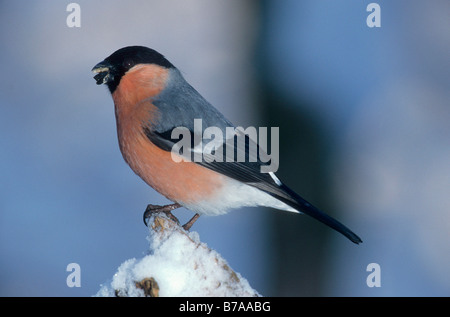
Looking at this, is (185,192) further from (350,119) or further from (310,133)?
(350,119)

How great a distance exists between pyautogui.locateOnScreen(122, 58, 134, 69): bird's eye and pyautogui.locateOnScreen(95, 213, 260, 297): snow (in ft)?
3.59

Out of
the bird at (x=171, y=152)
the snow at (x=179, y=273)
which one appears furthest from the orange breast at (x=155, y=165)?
the snow at (x=179, y=273)

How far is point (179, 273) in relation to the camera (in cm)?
176

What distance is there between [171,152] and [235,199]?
380 millimetres

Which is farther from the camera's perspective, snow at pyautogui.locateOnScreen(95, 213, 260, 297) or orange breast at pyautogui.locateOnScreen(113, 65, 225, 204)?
orange breast at pyautogui.locateOnScreen(113, 65, 225, 204)

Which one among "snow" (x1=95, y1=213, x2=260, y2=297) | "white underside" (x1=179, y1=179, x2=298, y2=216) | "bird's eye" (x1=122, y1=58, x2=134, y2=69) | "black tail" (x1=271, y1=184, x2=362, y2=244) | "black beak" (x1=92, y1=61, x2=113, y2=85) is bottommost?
"snow" (x1=95, y1=213, x2=260, y2=297)

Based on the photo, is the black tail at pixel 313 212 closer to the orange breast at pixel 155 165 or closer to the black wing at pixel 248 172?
the black wing at pixel 248 172

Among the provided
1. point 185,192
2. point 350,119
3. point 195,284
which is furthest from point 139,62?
point 350,119

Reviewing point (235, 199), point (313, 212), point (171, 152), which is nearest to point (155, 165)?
point (171, 152)

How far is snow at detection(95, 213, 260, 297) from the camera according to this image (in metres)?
1.74

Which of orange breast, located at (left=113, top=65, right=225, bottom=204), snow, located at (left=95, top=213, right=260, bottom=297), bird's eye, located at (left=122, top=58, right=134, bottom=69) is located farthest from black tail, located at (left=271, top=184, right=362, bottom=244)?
bird's eye, located at (left=122, top=58, right=134, bottom=69)

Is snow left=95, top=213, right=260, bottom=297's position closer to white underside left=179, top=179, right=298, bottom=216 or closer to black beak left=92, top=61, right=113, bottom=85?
white underside left=179, top=179, right=298, bottom=216

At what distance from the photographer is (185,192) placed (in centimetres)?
252

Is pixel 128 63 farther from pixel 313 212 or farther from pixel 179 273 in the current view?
pixel 179 273
